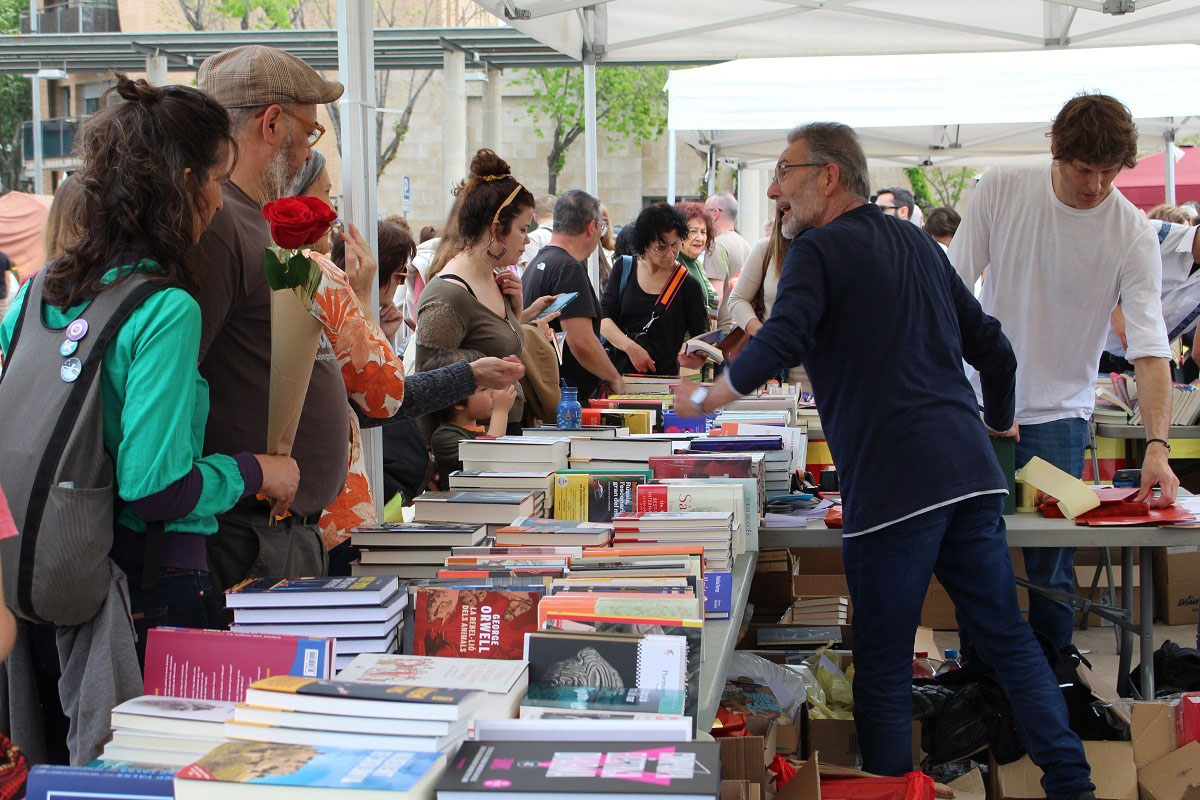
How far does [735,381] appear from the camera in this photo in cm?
248

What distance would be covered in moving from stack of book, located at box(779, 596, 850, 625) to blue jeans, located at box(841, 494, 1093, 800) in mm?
1354

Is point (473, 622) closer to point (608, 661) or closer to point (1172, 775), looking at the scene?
point (608, 661)

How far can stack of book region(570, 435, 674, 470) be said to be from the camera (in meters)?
3.25

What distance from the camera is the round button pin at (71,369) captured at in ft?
5.29

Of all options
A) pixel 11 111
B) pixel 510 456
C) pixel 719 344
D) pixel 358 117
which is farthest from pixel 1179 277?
pixel 11 111

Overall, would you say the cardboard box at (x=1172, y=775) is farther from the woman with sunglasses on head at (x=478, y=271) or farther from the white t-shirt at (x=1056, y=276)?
the woman with sunglasses on head at (x=478, y=271)

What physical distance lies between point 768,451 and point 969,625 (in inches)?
37.9

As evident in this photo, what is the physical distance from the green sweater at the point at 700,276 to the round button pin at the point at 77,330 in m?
4.17

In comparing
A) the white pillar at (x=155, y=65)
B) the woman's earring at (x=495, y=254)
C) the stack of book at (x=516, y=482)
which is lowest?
the stack of book at (x=516, y=482)

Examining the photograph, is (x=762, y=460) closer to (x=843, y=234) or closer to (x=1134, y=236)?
(x=843, y=234)

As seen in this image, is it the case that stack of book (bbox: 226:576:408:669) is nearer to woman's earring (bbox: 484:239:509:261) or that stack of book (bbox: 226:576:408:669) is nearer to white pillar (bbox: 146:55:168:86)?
woman's earring (bbox: 484:239:509:261)

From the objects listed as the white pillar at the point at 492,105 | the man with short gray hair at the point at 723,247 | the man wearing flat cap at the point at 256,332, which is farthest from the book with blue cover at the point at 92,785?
the white pillar at the point at 492,105

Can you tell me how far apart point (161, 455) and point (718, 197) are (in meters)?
7.48

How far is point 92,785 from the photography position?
4.05ft
